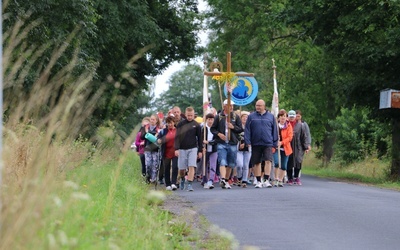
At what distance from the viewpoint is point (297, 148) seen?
2438 centimetres

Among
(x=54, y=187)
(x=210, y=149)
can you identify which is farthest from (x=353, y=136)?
(x=54, y=187)

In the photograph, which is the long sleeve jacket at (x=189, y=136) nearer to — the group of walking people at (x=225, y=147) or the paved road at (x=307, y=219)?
the group of walking people at (x=225, y=147)

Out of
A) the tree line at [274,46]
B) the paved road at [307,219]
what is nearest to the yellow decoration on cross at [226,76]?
the tree line at [274,46]

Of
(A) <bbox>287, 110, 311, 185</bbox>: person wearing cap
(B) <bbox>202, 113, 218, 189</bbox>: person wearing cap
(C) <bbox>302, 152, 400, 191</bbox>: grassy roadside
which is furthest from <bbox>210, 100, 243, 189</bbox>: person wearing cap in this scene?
(C) <bbox>302, 152, 400, 191</bbox>: grassy roadside

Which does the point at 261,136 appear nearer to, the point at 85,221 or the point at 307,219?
the point at 307,219

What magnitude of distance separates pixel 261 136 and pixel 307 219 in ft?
28.6

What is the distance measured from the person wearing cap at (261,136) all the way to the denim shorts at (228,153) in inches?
21.2

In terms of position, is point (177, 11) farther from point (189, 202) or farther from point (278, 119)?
point (189, 202)

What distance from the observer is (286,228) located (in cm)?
1175

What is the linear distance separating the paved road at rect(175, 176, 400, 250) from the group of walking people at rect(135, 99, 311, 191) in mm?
2581

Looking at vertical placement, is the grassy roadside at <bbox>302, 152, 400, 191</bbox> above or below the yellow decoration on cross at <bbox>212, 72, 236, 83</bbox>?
below

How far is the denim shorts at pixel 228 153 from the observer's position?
72.4 feet

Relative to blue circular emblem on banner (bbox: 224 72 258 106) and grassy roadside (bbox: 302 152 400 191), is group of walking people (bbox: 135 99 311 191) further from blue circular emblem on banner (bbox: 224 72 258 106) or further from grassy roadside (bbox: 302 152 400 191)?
grassy roadside (bbox: 302 152 400 191)

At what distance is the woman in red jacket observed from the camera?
23359mm
